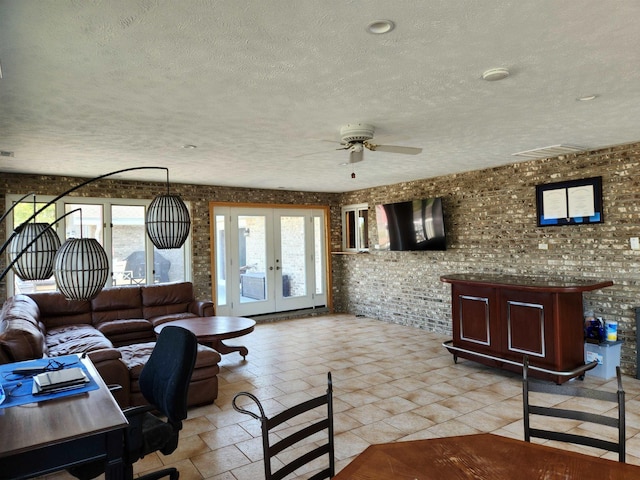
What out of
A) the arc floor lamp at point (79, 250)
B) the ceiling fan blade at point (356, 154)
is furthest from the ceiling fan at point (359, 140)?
the arc floor lamp at point (79, 250)

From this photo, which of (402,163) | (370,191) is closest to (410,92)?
(402,163)

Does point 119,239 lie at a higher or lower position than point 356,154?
lower

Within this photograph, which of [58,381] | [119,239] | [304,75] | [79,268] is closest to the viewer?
[79,268]

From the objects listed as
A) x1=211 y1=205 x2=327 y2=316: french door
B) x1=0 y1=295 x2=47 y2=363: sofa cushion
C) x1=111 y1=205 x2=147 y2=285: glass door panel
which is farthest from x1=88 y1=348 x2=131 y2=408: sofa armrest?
x1=211 y1=205 x2=327 y2=316: french door

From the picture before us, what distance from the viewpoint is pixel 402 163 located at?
584 centimetres

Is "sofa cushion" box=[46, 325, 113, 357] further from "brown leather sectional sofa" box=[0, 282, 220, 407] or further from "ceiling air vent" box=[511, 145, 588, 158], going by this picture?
"ceiling air vent" box=[511, 145, 588, 158]

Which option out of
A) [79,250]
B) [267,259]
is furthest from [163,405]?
[267,259]

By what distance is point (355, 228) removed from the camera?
9.02m

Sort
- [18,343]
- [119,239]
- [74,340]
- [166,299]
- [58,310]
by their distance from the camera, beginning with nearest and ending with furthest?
1. [18,343]
2. [74,340]
3. [58,310]
4. [166,299]
5. [119,239]

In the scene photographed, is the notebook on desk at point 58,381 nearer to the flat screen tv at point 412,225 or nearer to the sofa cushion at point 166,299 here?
the sofa cushion at point 166,299

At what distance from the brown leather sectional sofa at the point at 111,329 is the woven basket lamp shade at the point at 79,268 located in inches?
51.7

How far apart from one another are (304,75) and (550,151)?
11.9ft

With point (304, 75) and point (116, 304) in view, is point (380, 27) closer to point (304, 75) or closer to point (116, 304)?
point (304, 75)

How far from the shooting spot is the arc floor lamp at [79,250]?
242 cm
